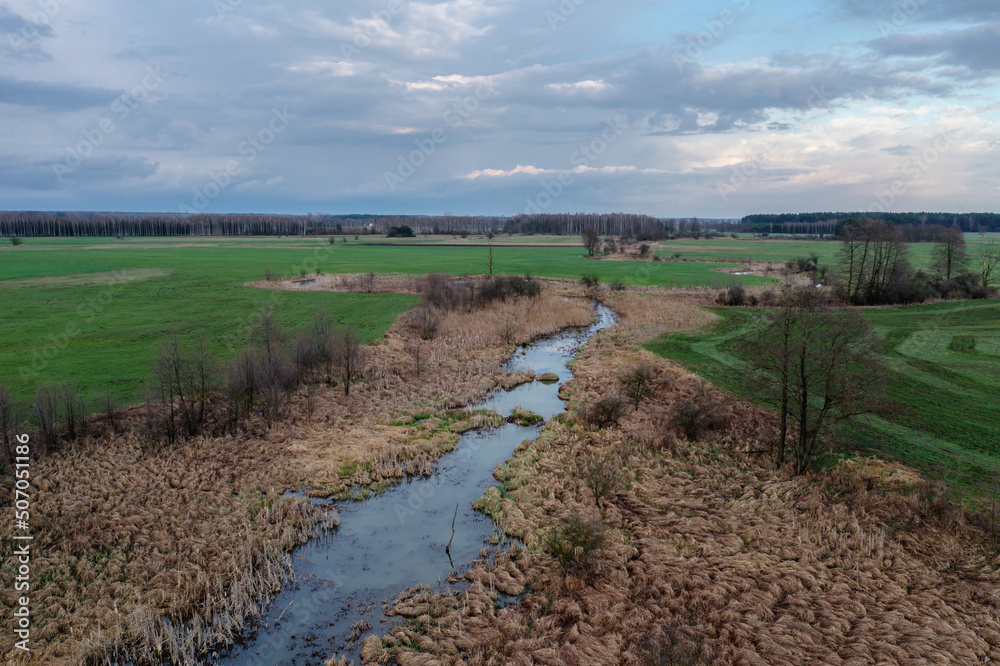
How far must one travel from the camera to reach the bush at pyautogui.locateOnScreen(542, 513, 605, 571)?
45.3 feet

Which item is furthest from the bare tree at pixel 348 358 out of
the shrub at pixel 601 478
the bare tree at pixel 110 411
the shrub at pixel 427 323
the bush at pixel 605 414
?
the shrub at pixel 601 478

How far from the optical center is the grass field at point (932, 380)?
18531 mm

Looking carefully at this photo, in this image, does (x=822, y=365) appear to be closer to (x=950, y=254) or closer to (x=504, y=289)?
(x=504, y=289)

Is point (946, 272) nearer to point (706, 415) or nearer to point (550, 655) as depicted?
point (706, 415)

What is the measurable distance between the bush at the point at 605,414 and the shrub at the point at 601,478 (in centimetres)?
397

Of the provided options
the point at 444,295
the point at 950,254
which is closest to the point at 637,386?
the point at 444,295

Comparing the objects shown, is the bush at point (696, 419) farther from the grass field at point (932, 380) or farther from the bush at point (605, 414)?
the grass field at point (932, 380)


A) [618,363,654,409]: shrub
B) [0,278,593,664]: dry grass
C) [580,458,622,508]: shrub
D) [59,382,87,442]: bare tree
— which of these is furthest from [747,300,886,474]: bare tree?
[59,382,87,442]: bare tree

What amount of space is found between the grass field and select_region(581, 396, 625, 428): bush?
737 cm

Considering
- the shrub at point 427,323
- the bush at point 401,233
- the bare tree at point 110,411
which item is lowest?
the bare tree at point 110,411

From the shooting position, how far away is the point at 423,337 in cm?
4088

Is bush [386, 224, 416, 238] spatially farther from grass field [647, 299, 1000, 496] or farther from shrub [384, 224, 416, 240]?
grass field [647, 299, 1000, 496]

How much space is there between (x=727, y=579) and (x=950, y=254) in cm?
6619

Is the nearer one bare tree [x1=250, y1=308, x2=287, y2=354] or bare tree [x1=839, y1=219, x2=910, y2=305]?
bare tree [x1=250, y1=308, x2=287, y2=354]
